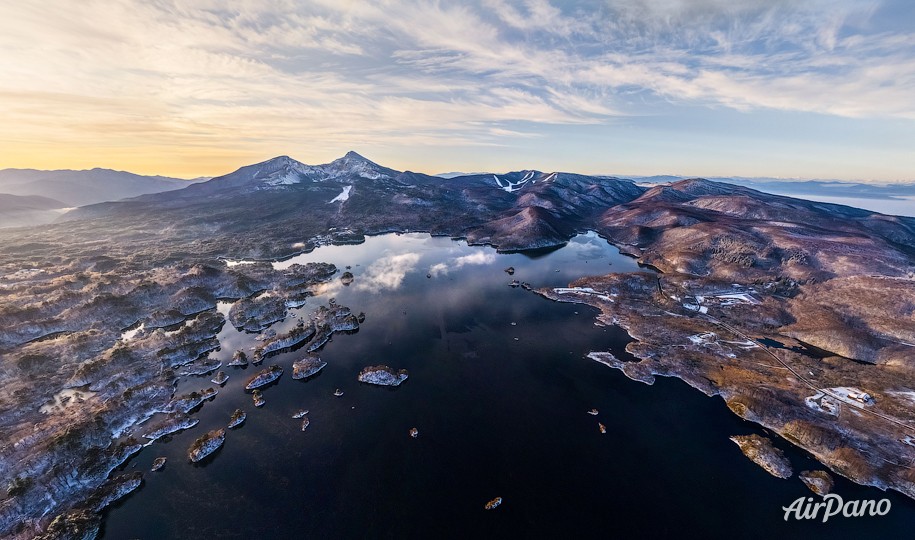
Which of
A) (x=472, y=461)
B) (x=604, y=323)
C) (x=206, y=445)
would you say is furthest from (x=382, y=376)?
(x=604, y=323)

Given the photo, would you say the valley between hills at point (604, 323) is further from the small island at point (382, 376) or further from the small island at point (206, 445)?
the small island at point (382, 376)

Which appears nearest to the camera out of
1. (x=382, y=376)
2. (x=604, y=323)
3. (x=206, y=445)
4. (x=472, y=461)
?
(x=472, y=461)

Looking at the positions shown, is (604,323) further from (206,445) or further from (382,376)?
(206,445)

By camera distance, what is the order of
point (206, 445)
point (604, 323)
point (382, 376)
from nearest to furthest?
point (206, 445), point (382, 376), point (604, 323)

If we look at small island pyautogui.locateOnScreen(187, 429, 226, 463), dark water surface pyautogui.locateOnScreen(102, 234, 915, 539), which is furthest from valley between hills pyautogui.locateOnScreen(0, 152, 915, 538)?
small island pyautogui.locateOnScreen(187, 429, 226, 463)

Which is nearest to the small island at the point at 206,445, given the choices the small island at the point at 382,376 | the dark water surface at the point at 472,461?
the dark water surface at the point at 472,461

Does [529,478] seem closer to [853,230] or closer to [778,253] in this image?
[778,253]

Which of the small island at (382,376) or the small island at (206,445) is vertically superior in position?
the small island at (382,376)

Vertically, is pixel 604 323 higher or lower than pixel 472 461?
higher
